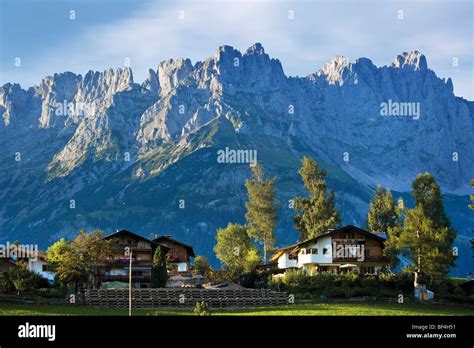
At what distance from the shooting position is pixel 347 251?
11194 cm

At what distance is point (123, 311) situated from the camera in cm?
6894

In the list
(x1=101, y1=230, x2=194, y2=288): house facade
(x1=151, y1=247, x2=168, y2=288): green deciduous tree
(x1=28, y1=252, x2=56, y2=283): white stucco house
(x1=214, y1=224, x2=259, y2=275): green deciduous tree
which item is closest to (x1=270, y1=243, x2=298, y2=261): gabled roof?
(x1=214, y1=224, x2=259, y2=275): green deciduous tree

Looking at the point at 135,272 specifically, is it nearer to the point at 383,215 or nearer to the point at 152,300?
the point at 152,300

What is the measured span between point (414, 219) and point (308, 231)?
108ft

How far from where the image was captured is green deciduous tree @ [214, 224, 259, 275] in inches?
5202

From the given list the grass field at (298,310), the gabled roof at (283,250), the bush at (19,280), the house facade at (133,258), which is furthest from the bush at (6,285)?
the gabled roof at (283,250)

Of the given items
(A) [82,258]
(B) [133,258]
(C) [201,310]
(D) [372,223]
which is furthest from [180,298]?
(D) [372,223]

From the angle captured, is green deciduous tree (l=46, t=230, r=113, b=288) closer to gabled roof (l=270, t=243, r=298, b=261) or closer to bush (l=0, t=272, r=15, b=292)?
bush (l=0, t=272, r=15, b=292)

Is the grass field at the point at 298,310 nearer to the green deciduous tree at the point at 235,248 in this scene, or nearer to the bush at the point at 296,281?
the bush at the point at 296,281

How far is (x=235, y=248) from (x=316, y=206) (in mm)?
27011

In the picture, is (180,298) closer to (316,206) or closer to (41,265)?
(41,265)

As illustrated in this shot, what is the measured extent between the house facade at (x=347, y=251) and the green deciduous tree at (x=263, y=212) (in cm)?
2147
